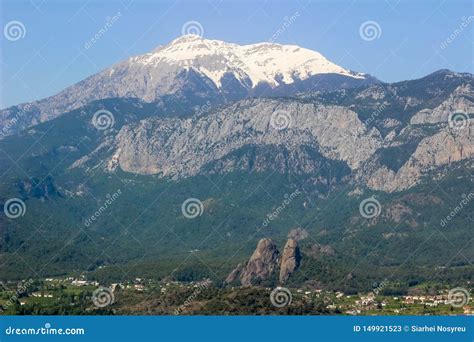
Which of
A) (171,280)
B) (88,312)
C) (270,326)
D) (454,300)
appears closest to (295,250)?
(171,280)

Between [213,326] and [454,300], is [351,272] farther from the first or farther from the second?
[213,326]
